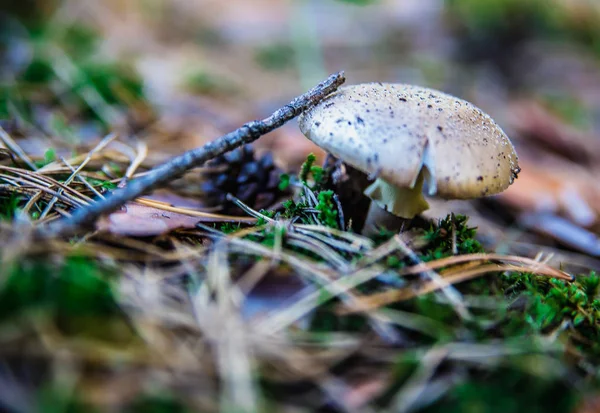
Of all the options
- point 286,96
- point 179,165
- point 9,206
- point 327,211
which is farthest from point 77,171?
point 286,96

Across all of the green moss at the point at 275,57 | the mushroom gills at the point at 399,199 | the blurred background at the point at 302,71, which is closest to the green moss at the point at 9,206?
the blurred background at the point at 302,71

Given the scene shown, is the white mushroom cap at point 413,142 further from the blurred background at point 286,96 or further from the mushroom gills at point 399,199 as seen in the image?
the blurred background at point 286,96

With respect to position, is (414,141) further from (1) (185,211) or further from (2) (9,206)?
(2) (9,206)

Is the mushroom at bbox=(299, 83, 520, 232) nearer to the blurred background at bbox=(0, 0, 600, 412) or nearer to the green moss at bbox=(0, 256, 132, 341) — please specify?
the blurred background at bbox=(0, 0, 600, 412)

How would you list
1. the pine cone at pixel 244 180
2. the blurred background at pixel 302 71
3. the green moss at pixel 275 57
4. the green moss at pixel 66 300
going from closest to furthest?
the green moss at pixel 66 300 → the pine cone at pixel 244 180 → the blurred background at pixel 302 71 → the green moss at pixel 275 57

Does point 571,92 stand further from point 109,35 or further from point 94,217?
point 94,217

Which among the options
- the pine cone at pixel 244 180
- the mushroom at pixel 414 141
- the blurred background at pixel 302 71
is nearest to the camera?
the mushroom at pixel 414 141

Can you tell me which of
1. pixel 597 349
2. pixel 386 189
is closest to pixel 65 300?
pixel 386 189
